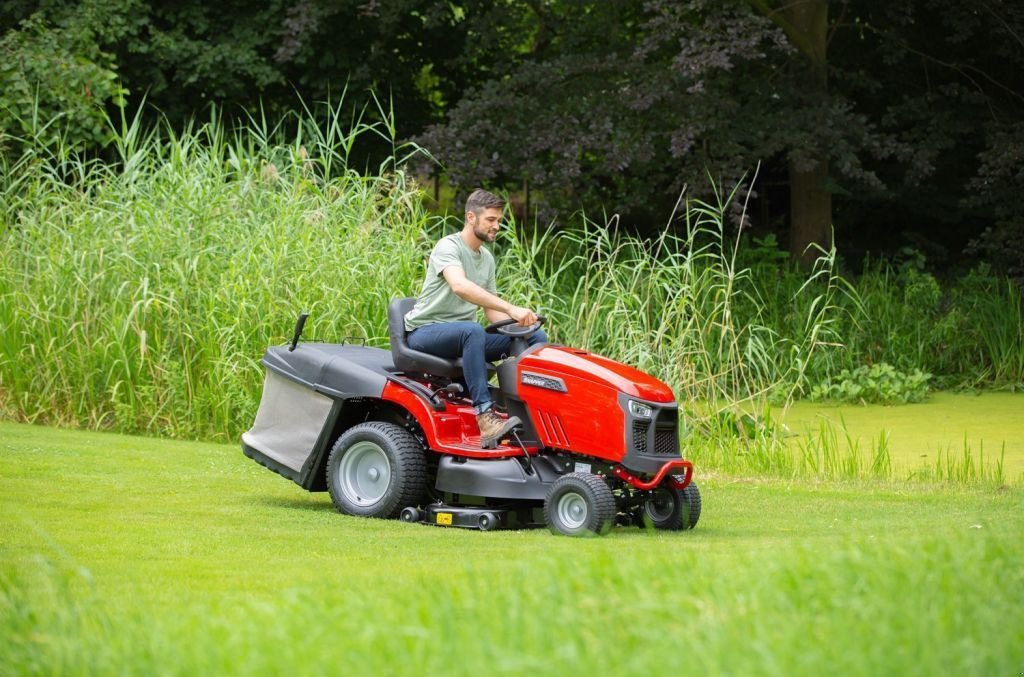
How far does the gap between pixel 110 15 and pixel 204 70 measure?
1.10m

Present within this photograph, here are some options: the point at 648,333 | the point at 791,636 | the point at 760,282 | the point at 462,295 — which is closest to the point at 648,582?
the point at 791,636

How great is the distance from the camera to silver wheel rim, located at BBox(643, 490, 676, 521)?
21.6ft

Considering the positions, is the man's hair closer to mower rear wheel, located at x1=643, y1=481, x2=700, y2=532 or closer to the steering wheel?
the steering wheel

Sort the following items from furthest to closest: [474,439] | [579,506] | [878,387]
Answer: [878,387] → [474,439] → [579,506]

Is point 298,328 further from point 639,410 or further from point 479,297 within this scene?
point 639,410

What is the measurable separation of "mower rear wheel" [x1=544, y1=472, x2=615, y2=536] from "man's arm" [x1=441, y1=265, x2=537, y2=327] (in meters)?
0.70

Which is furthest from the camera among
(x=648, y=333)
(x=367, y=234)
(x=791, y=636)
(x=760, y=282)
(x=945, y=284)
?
(x=945, y=284)

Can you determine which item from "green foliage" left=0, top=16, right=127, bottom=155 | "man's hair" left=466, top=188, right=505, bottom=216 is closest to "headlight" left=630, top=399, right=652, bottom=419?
"man's hair" left=466, top=188, right=505, bottom=216

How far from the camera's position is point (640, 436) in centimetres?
628

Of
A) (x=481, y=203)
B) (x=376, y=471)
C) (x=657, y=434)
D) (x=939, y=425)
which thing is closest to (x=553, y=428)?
(x=657, y=434)

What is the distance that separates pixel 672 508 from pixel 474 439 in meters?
0.92

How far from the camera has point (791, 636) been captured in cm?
338

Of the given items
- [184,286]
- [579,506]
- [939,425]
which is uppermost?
[184,286]

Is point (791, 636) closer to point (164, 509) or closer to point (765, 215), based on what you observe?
point (164, 509)
